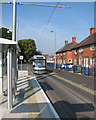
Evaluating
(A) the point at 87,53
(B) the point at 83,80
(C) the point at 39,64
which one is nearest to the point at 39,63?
(C) the point at 39,64

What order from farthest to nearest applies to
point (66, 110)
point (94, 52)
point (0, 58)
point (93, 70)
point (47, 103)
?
point (94, 52), point (93, 70), point (0, 58), point (47, 103), point (66, 110)

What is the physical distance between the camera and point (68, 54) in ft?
167

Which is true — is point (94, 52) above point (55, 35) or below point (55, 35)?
below

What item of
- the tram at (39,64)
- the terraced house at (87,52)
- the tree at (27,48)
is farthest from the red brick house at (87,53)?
the tree at (27,48)

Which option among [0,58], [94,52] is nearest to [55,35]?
[94,52]

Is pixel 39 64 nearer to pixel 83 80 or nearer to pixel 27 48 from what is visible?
pixel 83 80

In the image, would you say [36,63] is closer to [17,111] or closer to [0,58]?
[0,58]

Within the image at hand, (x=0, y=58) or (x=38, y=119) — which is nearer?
(x=38, y=119)

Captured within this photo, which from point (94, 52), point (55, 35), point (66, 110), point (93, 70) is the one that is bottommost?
point (66, 110)

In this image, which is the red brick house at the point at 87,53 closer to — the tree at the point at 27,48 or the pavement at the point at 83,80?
the pavement at the point at 83,80

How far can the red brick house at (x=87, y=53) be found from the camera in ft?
103

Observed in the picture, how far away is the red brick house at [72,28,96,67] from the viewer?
31466mm

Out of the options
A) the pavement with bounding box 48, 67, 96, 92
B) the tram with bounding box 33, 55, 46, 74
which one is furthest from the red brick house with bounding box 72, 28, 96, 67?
the tram with bounding box 33, 55, 46, 74

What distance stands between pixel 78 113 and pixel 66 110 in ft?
1.84
